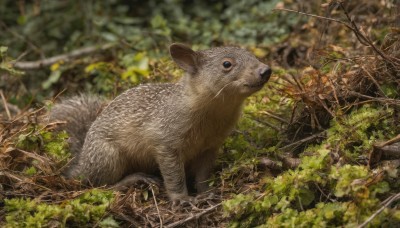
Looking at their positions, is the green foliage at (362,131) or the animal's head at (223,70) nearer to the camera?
the green foliage at (362,131)

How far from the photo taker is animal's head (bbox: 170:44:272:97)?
610cm

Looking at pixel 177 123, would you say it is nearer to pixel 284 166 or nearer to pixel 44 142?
pixel 284 166

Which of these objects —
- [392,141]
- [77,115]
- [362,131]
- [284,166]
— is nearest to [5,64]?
[77,115]

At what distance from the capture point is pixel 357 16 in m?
9.32

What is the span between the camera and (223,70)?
20.9ft

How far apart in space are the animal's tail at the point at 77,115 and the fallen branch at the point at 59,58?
253 cm

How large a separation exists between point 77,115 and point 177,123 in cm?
190

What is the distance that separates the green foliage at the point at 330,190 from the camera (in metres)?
4.77

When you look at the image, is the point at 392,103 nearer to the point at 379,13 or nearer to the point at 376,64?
the point at 376,64

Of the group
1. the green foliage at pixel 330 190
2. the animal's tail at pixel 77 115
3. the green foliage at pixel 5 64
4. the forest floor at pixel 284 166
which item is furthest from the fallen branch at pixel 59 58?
the green foliage at pixel 330 190

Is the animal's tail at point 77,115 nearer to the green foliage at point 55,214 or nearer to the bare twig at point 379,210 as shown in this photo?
the green foliage at point 55,214

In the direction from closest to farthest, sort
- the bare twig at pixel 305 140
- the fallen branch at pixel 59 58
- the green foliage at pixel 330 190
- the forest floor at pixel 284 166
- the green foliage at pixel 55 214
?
the green foliage at pixel 330 190
the forest floor at pixel 284 166
the green foliage at pixel 55 214
the bare twig at pixel 305 140
the fallen branch at pixel 59 58

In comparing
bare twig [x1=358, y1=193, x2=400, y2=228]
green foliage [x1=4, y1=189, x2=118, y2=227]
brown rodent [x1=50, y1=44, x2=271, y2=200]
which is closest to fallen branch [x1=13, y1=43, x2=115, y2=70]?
brown rodent [x1=50, y1=44, x2=271, y2=200]

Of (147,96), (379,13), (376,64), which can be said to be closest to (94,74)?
(147,96)
